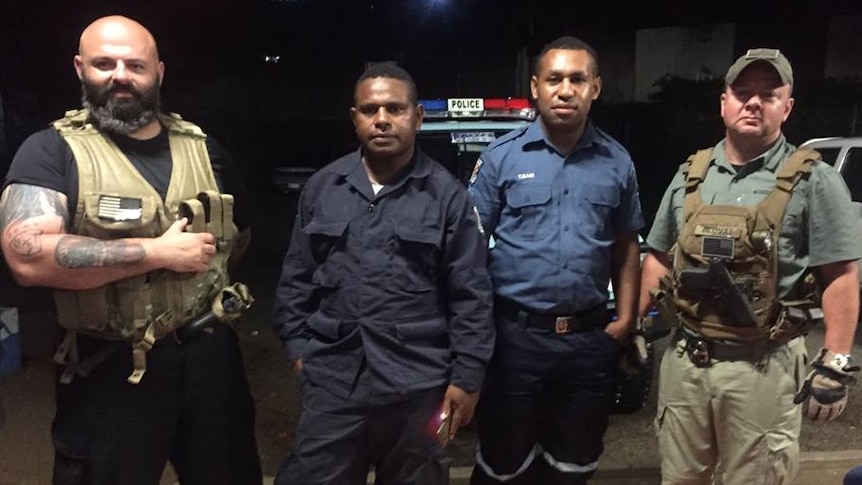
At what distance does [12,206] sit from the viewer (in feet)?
7.38

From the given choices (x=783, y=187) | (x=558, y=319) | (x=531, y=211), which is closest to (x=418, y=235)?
(x=531, y=211)

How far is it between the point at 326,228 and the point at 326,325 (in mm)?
353

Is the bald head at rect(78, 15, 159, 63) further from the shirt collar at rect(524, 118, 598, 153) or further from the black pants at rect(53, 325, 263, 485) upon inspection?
the shirt collar at rect(524, 118, 598, 153)

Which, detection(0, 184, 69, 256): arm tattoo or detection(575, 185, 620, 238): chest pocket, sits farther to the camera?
detection(575, 185, 620, 238): chest pocket

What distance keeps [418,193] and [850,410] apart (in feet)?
13.1

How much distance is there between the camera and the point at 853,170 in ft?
23.5

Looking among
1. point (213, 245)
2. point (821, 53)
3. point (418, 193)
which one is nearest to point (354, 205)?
point (418, 193)

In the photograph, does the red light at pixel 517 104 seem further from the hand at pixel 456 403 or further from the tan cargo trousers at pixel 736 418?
the hand at pixel 456 403

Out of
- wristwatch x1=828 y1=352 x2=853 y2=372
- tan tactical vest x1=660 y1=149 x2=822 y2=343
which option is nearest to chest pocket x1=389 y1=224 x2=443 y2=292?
tan tactical vest x1=660 y1=149 x2=822 y2=343

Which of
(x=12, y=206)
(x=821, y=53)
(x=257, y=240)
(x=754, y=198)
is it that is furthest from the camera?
(x=821, y=53)

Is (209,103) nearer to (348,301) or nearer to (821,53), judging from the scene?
(821,53)

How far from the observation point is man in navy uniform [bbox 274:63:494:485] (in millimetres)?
2527

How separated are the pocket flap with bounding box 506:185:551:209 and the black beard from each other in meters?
1.43

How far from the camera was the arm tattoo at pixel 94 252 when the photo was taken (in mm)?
2203
